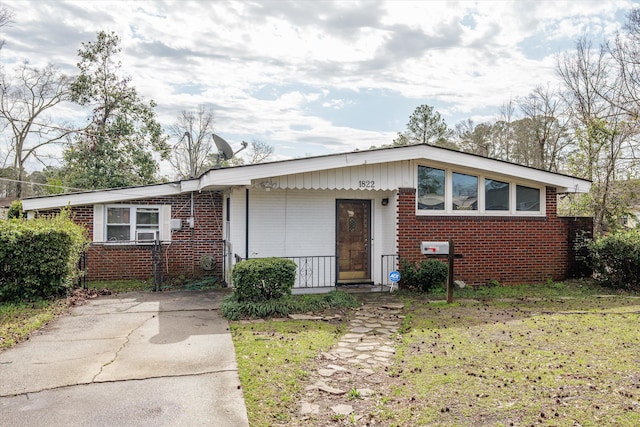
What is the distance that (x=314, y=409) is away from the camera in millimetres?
3961

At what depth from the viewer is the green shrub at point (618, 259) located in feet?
32.1

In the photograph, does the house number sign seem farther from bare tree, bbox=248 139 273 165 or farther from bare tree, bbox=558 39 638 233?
bare tree, bbox=248 139 273 165

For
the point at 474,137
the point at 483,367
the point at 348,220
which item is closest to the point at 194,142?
the point at 474,137

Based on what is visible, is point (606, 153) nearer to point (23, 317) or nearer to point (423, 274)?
point (423, 274)

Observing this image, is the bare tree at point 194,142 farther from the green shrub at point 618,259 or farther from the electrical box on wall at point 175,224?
the green shrub at point 618,259

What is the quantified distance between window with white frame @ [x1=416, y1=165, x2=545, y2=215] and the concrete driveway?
5.60m

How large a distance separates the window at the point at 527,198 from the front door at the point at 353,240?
3717 millimetres

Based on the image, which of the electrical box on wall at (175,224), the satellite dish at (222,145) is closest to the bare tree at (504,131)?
the satellite dish at (222,145)

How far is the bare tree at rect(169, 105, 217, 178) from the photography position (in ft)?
97.8

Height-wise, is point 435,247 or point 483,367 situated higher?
point 435,247

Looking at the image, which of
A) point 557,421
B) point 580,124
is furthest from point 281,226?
point 580,124

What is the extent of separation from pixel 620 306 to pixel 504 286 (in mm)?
2701

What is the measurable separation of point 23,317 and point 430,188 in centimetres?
826

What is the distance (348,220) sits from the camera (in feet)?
34.2
